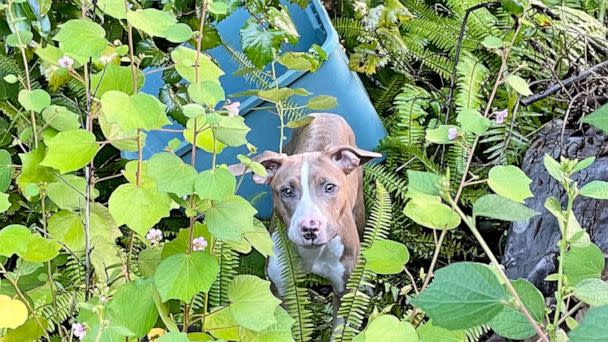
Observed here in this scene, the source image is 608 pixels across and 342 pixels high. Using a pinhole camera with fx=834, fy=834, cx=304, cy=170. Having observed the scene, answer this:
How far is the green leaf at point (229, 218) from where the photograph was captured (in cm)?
152

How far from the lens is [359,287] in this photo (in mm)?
2607

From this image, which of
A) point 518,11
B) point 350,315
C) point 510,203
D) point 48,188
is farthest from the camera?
point 518,11

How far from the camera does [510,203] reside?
4.11 ft

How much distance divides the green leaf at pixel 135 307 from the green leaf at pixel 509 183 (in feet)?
2.21

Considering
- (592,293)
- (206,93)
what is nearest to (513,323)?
(592,293)

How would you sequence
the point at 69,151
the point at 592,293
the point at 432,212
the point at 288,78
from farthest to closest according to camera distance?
the point at 288,78, the point at 69,151, the point at 432,212, the point at 592,293

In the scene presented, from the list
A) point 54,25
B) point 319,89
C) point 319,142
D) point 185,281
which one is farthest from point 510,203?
point 319,89

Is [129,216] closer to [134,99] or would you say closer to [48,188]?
[134,99]

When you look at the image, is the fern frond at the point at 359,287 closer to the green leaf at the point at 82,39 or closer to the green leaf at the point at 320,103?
the green leaf at the point at 320,103

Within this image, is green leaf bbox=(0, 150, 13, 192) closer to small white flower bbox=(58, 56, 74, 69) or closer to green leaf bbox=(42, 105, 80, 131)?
green leaf bbox=(42, 105, 80, 131)

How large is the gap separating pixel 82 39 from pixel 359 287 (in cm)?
138

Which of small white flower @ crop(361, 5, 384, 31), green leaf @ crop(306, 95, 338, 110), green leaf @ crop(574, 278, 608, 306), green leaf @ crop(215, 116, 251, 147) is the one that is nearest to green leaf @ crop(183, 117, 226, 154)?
green leaf @ crop(215, 116, 251, 147)

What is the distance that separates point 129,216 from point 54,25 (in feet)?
4.46

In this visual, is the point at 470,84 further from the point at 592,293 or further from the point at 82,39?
the point at 592,293
